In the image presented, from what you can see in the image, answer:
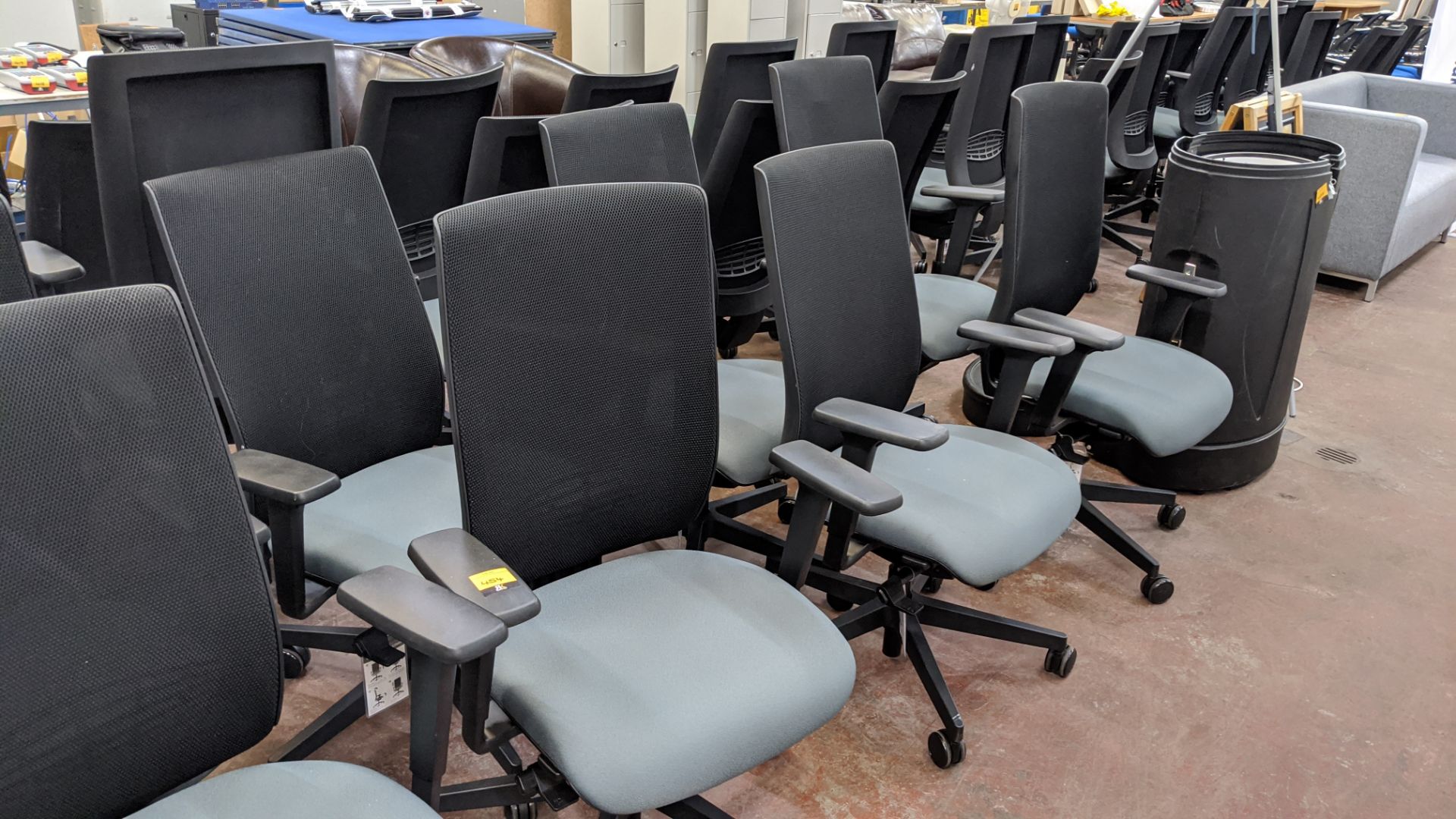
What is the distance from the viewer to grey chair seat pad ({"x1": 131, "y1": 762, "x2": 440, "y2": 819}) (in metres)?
1.10

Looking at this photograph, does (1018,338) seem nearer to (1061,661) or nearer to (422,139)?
(1061,661)

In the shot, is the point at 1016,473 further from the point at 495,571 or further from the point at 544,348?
the point at 495,571

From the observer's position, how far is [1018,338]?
204 cm

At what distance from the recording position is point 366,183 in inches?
70.4

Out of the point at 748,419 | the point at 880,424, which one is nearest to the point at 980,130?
the point at 748,419

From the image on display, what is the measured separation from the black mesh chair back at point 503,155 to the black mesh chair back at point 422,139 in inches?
2.1

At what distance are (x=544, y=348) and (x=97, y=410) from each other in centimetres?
57

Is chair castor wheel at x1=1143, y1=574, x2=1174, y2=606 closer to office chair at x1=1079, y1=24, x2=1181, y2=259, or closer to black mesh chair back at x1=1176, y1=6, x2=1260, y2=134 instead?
office chair at x1=1079, y1=24, x2=1181, y2=259

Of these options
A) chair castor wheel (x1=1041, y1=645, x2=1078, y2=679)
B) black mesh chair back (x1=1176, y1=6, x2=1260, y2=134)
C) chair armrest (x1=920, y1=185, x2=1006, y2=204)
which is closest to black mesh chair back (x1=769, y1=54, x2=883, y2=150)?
chair armrest (x1=920, y1=185, x2=1006, y2=204)

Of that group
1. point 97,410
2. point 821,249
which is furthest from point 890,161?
point 97,410

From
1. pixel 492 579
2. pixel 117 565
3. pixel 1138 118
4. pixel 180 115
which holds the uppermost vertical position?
pixel 180 115

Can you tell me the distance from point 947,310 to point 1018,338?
0.65 m

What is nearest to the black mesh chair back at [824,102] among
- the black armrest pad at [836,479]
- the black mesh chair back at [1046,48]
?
the black armrest pad at [836,479]

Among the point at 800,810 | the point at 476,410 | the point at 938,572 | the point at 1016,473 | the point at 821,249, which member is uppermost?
the point at 821,249
